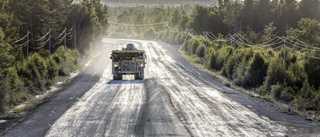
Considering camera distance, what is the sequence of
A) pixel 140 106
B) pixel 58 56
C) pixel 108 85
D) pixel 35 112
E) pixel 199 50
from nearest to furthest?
pixel 35 112, pixel 140 106, pixel 108 85, pixel 58 56, pixel 199 50

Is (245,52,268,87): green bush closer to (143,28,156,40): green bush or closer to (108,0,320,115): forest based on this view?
(108,0,320,115): forest

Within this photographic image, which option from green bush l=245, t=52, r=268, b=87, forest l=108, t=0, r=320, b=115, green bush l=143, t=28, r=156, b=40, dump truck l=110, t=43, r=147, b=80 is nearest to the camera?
forest l=108, t=0, r=320, b=115

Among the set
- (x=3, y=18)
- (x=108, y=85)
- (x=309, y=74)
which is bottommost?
(x=108, y=85)

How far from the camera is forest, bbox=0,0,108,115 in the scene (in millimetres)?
18391

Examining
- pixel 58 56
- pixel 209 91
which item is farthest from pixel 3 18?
pixel 209 91

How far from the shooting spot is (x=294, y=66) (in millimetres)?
20656

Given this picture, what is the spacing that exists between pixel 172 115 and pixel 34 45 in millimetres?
21630

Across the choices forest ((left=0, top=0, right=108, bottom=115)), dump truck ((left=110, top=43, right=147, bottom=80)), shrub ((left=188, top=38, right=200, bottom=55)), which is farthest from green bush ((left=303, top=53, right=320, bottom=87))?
shrub ((left=188, top=38, right=200, bottom=55))

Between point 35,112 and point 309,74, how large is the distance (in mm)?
14141

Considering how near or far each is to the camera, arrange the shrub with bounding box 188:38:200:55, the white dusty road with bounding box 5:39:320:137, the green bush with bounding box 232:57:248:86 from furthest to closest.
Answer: the shrub with bounding box 188:38:200:55
the green bush with bounding box 232:57:248:86
the white dusty road with bounding box 5:39:320:137

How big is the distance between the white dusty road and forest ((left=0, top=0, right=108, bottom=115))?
3303 millimetres

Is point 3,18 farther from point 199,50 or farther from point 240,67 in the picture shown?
point 199,50

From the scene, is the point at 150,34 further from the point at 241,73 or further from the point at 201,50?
the point at 241,73

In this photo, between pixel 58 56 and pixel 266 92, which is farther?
pixel 58 56
